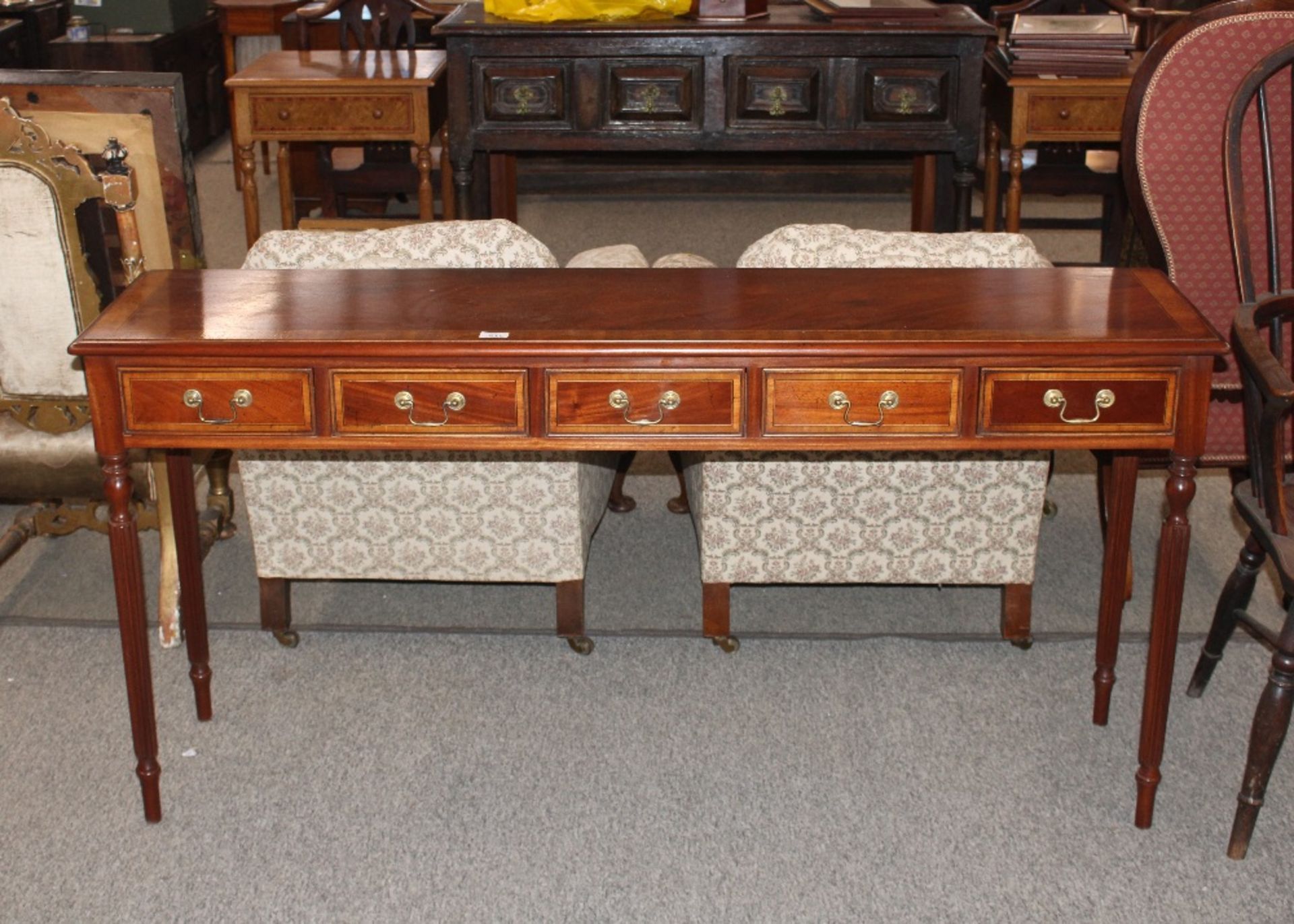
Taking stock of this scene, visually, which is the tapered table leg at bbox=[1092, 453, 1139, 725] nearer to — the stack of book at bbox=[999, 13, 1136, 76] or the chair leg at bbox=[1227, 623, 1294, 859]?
the chair leg at bbox=[1227, 623, 1294, 859]

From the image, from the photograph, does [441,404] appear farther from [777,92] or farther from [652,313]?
[777,92]

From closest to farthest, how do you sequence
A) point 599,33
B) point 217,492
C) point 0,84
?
point 0,84 → point 217,492 → point 599,33

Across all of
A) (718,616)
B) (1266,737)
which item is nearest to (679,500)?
(718,616)

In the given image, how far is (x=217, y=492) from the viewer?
3.70 m

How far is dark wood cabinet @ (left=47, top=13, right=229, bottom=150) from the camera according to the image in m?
6.92

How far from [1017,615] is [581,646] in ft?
2.98

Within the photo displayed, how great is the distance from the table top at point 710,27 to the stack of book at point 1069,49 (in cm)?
38

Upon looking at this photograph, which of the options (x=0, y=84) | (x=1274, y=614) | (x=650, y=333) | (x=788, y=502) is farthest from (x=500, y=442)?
(x=1274, y=614)

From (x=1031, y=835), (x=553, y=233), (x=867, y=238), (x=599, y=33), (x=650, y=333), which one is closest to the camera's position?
(x=650, y=333)

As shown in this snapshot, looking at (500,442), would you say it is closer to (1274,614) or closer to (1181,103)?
(1181,103)

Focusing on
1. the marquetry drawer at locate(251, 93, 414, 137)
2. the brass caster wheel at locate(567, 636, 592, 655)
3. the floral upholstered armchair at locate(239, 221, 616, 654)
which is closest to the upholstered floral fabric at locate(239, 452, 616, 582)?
the floral upholstered armchair at locate(239, 221, 616, 654)

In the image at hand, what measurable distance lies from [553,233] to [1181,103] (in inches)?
145

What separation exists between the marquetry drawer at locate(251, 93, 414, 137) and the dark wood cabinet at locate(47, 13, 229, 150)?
4.51 ft

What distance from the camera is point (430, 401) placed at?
233 cm
